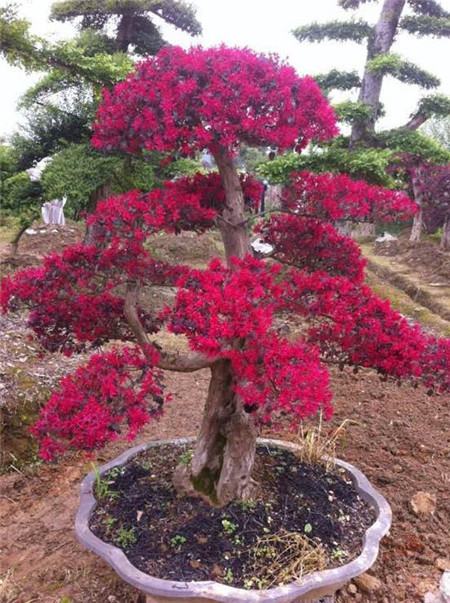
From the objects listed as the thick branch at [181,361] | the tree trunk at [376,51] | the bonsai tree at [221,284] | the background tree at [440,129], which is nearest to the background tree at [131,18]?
the tree trunk at [376,51]

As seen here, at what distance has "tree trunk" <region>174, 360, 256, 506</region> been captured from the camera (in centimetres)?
196

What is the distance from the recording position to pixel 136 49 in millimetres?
4824

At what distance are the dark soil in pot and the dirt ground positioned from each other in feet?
0.90

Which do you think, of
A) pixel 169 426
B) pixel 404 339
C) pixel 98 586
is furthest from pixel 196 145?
pixel 169 426

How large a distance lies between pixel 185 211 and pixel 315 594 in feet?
4.09

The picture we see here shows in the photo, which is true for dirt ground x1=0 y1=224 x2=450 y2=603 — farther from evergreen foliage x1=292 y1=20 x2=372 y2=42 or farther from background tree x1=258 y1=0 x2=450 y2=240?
evergreen foliage x1=292 y1=20 x2=372 y2=42

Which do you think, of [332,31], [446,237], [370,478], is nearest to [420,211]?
[446,237]

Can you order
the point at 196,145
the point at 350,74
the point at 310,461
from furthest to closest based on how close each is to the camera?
the point at 350,74 → the point at 310,461 → the point at 196,145

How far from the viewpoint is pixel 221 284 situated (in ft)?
5.14

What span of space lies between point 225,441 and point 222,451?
0.04 meters

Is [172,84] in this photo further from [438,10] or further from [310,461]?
[438,10]

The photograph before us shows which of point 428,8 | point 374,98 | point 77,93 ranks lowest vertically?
point 77,93

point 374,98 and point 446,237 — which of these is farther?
point 446,237

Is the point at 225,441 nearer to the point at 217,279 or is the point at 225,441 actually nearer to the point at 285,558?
the point at 285,558
